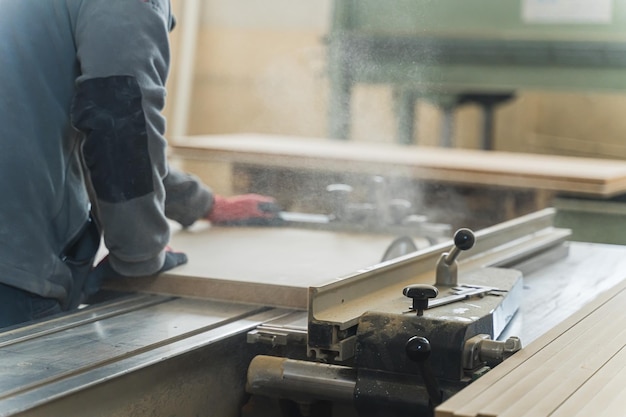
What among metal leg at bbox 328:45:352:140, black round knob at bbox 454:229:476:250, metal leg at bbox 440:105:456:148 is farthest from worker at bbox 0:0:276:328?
metal leg at bbox 440:105:456:148

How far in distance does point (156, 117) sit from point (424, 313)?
570mm

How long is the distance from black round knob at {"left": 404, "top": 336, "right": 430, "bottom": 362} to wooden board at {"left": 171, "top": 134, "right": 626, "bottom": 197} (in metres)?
1.80

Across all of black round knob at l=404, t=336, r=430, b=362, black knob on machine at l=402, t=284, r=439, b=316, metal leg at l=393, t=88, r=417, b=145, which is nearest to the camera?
black round knob at l=404, t=336, r=430, b=362

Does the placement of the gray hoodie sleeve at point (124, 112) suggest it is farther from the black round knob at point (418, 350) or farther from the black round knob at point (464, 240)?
the black round knob at point (418, 350)

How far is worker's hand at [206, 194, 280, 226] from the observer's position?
224cm

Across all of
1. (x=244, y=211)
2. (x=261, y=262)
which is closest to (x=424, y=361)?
(x=261, y=262)

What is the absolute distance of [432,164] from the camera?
9.91ft

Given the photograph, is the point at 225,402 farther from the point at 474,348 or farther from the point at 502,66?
the point at 502,66

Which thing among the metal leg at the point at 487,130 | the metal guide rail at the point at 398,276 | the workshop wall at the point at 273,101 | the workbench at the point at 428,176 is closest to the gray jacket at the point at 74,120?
the metal guide rail at the point at 398,276

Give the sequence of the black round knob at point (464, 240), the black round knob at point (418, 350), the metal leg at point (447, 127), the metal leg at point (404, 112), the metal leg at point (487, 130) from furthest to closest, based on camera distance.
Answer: the metal leg at point (487, 130) < the metal leg at point (447, 127) < the metal leg at point (404, 112) < the black round knob at point (464, 240) < the black round knob at point (418, 350)

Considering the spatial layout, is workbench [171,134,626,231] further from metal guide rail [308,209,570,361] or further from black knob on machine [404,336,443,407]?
black knob on machine [404,336,443,407]

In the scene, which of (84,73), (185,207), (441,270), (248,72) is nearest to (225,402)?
(441,270)

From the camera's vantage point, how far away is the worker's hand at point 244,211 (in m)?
2.24

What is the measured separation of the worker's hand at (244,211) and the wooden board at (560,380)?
1.07 meters
